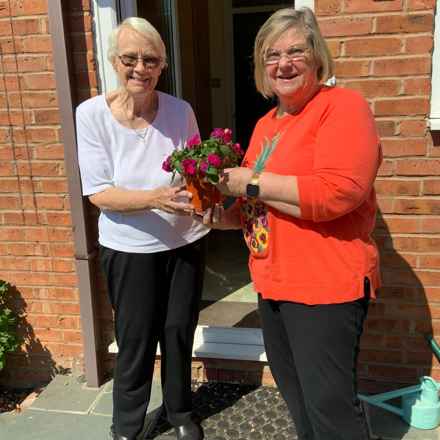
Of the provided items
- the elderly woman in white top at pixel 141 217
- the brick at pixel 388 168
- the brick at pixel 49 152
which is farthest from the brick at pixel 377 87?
the brick at pixel 49 152

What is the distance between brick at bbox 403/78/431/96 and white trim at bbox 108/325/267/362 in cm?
161

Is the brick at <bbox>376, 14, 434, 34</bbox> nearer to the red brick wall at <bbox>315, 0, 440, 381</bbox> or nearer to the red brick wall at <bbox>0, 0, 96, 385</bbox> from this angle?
the red brick wall at <bbox>315, 0, 440, 381</bbox>

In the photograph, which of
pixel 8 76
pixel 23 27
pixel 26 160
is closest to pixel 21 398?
pixel 26 160

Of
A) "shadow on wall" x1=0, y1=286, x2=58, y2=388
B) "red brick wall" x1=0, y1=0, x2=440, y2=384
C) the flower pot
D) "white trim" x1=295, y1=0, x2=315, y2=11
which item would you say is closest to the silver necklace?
the flower pot

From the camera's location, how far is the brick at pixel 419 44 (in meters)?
2.52

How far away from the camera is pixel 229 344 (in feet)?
10.6

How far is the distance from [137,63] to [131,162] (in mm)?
417

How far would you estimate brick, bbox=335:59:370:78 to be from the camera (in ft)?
8.55

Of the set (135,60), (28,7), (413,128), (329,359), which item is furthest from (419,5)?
(28,7)

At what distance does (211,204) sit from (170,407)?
4.09ft

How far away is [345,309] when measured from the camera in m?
1.81

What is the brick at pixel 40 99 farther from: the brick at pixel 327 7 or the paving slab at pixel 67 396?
the paving slab at pixel 67 396

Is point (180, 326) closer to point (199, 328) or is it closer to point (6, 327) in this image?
point (199, 328)

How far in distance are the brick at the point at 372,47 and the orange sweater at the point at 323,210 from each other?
35.5 inches
